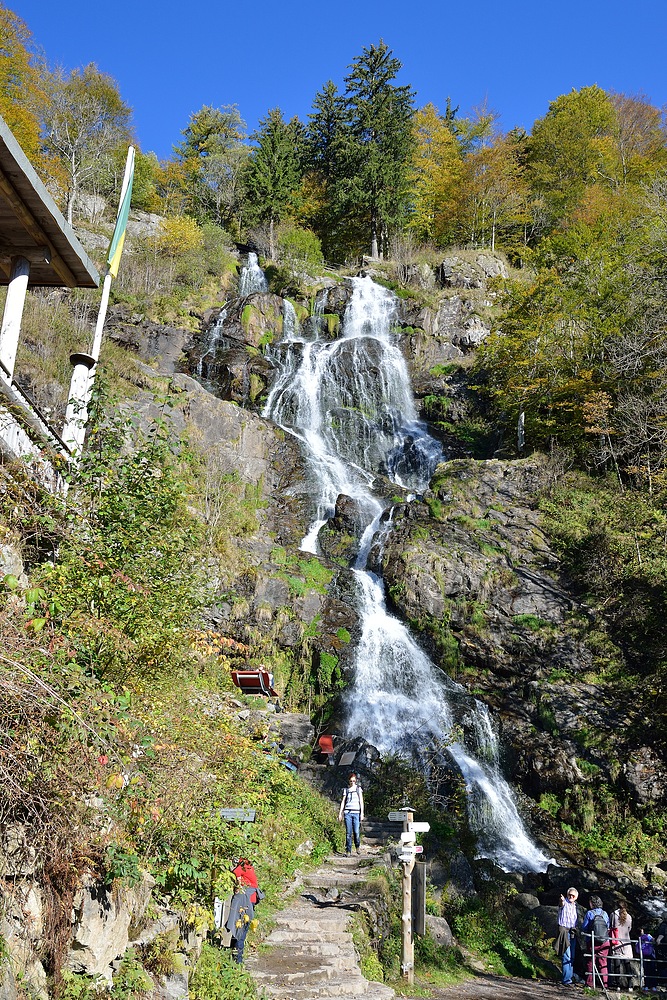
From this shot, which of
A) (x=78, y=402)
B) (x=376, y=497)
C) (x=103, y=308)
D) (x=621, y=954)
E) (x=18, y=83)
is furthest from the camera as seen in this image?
(x=18, y=83)

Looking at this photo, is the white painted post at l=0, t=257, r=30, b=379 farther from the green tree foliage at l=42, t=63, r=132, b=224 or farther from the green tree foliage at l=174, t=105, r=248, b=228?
the green tree foliage at l=174, t=105, r=248, b=228

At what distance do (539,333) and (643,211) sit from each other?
9.27 metres

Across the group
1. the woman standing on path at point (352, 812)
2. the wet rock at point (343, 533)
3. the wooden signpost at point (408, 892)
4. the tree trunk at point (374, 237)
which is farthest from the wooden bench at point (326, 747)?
the tree trunk at point (374, 237)

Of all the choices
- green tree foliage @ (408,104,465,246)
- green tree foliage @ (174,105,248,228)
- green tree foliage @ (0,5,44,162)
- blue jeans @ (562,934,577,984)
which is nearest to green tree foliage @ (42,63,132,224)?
green tree foliage @ (0,5,44,162)

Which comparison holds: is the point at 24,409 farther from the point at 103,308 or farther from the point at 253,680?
the point at 253,680

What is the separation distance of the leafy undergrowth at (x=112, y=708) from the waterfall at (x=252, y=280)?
29.7m

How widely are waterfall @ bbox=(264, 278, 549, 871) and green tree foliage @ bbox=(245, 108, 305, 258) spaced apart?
9479 millimetres

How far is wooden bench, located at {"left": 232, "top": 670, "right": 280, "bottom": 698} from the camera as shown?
14.9m

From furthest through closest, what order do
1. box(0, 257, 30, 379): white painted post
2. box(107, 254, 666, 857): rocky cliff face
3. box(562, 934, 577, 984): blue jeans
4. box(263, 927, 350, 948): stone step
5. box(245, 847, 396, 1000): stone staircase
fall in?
box(107, 254, 666, 857): rocky cliff face
box(562, 934, 577, 984): blue jeans
box(263, 927, 350, 948): stone step
box(0, 257, 30, 379): white painted post
box(245, 847, 396, 1000): stone staircase

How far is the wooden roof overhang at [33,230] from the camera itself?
335 inches

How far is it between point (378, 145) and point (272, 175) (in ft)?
22.1

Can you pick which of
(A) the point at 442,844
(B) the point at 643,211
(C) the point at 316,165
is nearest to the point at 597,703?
(A) the point at 442,844

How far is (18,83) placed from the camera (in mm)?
33969

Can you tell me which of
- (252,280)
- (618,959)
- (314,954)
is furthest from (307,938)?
(252,280)
